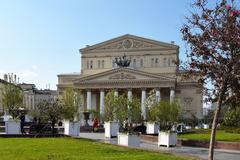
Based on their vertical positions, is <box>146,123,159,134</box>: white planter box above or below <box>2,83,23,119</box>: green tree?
below

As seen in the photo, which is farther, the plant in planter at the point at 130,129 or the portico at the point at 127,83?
the portico at the point at 127,83

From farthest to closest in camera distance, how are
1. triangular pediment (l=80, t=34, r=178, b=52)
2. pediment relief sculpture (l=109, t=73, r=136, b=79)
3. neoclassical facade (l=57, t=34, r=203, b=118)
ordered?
triangular pediment (l=80, t=34, r=178, b=52) → pediment relief sculpture (l=109, t=73, r=136, b=79) → neoclassical facade (l=57, t=34, r=203, b=118)

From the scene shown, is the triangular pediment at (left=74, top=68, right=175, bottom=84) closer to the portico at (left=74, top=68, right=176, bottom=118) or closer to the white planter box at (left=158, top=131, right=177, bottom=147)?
the portico at (left=74, top=68, right=176, bottom=118)

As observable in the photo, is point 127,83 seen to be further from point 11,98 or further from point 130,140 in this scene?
point 130,140

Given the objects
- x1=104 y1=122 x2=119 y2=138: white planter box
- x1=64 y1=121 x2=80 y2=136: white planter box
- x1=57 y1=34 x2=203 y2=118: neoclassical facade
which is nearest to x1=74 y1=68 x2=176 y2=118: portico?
x1=57 y1=34 x2=203 y2=118: neoclassical facade

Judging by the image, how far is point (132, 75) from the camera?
100 metres

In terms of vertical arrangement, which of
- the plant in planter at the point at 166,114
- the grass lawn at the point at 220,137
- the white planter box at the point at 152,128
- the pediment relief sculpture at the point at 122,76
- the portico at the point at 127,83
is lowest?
the grass lawn at the point at 220,137

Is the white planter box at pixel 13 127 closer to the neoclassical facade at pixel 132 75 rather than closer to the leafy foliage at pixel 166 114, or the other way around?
the leafy foliage at pixel 166 114

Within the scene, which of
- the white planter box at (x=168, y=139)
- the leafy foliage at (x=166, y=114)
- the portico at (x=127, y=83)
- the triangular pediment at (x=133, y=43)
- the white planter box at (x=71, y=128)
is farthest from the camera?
the triangular pediment at (x=133, y=43)

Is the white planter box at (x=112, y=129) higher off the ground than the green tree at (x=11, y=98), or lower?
lower

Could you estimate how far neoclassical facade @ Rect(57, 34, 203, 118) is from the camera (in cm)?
9975

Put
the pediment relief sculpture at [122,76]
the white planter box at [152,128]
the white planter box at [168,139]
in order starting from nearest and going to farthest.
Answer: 1. the white planter box at [168,139]
2. the white planter box at [152,128]
3. the pediment relief sculpture at [122,76]

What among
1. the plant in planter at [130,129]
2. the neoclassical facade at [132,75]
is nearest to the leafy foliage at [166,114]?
the plant in planter at [130,129]

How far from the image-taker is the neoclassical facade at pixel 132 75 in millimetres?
99750
